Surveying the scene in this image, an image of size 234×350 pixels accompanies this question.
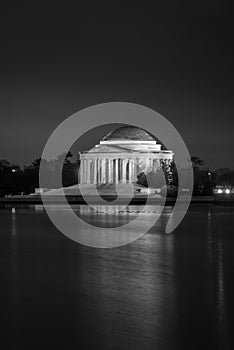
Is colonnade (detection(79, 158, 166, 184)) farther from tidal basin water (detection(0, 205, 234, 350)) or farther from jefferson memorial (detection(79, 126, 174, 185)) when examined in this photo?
tidal basin water (detection(0, 205, 234, 350))

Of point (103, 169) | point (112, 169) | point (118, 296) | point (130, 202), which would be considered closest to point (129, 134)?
point (112, 169)

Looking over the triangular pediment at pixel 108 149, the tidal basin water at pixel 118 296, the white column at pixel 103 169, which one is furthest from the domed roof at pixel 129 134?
the tidal basin water at pixel 118 296

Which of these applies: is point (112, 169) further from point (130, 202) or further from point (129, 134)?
point (130, 202)

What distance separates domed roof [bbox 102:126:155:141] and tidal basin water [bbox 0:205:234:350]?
132333 millimetres

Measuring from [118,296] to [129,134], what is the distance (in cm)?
14499

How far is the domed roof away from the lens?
15869cm

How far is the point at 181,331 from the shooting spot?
12.2 m

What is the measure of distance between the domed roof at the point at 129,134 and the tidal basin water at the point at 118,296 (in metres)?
132

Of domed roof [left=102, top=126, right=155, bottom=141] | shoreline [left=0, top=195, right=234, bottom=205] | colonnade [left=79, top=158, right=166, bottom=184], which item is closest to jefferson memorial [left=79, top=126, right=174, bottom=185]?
colonnade [left=79, top=158, right=166, bottom=184]

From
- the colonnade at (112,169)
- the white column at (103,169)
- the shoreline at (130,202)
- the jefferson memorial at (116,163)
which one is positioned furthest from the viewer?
the white column at (103,169)

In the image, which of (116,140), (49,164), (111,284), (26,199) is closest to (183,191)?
(26,199)

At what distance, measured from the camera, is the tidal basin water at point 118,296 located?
1177 cm

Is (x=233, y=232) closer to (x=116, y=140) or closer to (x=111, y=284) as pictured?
(x=111, y=284)

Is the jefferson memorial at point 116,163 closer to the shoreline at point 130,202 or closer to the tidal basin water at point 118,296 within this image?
the shoreline at point 130,202
